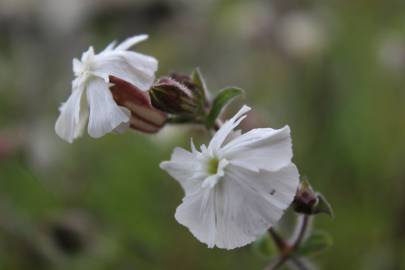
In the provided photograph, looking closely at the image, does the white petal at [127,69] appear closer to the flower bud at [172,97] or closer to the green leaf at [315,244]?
the flower bud at [172,97]

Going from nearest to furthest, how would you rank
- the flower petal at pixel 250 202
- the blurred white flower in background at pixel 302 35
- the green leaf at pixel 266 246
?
the flower petal at pixel 250 202 < the green leaf at pixel 266 246 < the blurred white flower in background at pixel 302 35

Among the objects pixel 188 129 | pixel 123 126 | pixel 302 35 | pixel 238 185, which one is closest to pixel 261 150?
pixel 238 185

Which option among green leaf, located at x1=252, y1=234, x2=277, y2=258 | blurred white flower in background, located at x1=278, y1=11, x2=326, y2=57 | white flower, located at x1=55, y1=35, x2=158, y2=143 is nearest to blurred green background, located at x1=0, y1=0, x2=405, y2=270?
blurred white flower in background, located at x1=278, y1=11, x2=326, y2=57

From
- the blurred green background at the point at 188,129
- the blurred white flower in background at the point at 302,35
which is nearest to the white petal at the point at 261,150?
the blurred green background at the point at 188,129

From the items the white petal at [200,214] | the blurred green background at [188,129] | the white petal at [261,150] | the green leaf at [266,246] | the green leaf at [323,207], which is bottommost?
the blurred green background at [188,129]

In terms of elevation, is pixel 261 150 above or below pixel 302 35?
above

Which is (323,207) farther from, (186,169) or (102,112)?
(102,112)

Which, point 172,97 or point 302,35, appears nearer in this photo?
point 172,97

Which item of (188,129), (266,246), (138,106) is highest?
(138,106)
